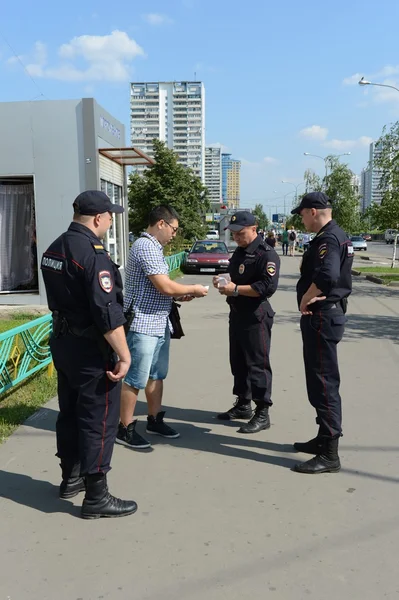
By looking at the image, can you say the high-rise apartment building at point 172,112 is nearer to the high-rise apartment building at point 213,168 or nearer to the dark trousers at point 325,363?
the high-rise apartment building at point 213,168

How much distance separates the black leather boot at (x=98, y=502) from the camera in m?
3.07

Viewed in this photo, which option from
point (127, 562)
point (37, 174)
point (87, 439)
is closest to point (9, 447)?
point (87, 439)

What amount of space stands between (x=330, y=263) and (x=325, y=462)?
140 cm

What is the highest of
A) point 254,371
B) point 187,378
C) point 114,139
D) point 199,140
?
point 199,140

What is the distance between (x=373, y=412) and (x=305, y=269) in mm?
1883

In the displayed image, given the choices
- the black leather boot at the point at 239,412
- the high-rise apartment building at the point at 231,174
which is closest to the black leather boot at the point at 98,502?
the black leather boot at the point at 239,412

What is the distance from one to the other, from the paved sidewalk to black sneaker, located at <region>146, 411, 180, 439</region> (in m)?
0.11

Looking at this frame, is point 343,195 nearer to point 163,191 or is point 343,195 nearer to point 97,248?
point 163,191

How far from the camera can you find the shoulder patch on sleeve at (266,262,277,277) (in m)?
4.28

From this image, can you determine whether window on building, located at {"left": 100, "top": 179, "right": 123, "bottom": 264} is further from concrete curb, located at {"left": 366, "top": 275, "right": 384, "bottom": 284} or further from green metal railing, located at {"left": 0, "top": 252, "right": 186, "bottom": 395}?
concrete curb, located at {"left": 366, "top": 275, "right": 384, "bottom": 284}

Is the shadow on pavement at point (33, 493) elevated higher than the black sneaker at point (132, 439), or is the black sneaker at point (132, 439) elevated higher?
the black sneaker at point (132, 439)

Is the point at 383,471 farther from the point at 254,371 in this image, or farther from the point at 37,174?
the point at 37,174

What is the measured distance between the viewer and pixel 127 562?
264cm

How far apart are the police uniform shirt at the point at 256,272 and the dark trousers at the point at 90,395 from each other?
1.62 metres
